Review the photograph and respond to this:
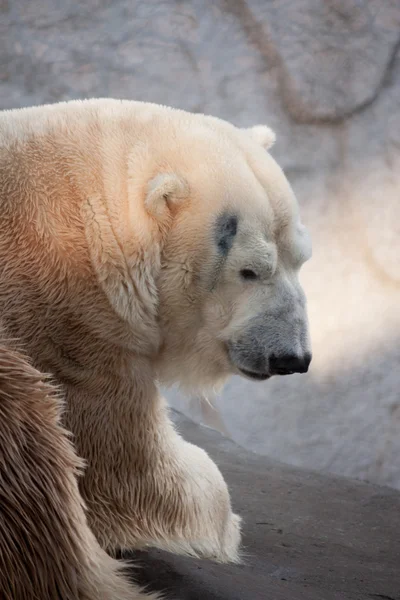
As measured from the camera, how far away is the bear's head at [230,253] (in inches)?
90.6

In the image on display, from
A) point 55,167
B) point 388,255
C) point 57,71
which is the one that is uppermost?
point 55,167

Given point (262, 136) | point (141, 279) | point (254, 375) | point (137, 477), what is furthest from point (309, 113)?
point (137, 477)

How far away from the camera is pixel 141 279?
227 cm

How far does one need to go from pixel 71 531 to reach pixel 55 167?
98cm

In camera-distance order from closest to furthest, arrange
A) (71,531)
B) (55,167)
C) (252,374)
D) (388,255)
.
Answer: (71,531) < (55,167) < (252,374) < (388,255)

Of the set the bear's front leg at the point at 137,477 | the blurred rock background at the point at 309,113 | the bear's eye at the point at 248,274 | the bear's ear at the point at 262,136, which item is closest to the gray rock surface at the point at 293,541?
the bear's front leg at the point at 137,477

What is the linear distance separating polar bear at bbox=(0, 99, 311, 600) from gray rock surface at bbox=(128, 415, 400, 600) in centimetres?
22

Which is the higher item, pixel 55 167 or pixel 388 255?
pixel 55 167

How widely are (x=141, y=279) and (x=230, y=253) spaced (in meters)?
0.24

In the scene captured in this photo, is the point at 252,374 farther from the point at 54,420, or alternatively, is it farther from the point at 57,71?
the point at 57,71

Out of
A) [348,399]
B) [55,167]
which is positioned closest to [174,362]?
[55,167]

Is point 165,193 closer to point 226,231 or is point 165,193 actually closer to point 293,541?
point 226,231

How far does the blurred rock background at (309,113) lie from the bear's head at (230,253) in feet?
7.80

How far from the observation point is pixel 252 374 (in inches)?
97.1
